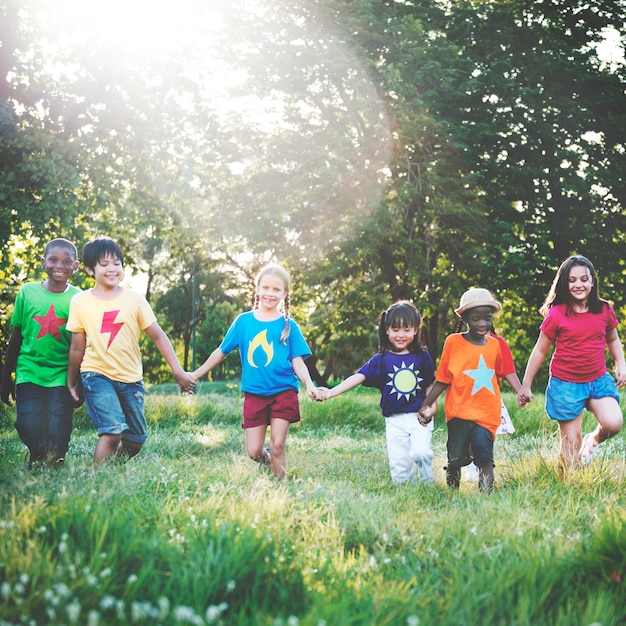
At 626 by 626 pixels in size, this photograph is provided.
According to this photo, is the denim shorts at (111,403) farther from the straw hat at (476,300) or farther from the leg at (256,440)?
the straw hat at (476,300)

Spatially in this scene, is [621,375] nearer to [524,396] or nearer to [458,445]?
[524,396]

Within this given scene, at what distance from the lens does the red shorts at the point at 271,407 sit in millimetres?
5699

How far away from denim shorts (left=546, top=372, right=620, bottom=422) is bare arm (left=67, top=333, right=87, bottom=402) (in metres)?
4.16

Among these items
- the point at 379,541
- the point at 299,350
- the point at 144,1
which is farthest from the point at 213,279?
the point at 379,541

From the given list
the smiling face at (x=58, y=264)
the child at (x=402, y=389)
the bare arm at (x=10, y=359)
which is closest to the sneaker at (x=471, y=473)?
the child at (x=402, y=389)

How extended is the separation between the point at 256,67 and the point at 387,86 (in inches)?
141

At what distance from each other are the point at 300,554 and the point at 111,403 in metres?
2.79

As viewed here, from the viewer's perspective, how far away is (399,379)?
18.9ft

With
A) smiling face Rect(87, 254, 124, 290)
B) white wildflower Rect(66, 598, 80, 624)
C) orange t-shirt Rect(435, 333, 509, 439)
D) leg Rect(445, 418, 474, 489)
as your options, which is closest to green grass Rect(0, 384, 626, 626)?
white wildflower Rect(66, 598, 80, 624)

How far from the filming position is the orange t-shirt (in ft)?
17.7

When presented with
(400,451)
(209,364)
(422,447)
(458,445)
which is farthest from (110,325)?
(458,445)

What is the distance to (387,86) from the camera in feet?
54.1

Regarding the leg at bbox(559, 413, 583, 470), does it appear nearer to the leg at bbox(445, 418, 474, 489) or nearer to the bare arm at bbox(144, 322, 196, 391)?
the leg at bbox(445, 418, 474, 489)

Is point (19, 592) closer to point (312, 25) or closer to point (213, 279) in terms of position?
point (312, 25)
